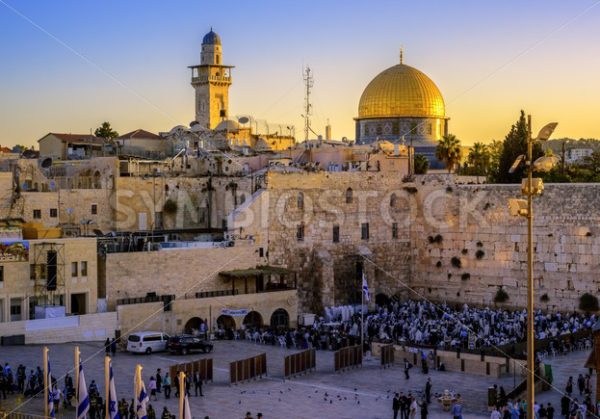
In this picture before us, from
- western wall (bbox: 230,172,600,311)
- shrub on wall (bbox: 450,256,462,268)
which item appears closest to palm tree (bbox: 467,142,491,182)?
western wall (bbox: 230,172,600,311)

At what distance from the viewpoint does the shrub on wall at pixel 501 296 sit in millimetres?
43500

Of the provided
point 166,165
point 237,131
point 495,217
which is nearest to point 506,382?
point 495,217

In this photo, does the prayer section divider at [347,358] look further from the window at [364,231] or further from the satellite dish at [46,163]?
the satellite dish at [46,163]

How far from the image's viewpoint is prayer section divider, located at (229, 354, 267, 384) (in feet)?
91.1

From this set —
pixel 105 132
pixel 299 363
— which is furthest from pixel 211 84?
pixel 299 363

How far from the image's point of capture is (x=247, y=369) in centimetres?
2823

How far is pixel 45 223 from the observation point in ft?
132

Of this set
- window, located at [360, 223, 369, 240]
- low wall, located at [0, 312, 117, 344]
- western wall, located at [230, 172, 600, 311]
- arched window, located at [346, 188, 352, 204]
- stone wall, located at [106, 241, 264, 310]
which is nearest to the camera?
low wall, located at [0, 312, 117, 344]

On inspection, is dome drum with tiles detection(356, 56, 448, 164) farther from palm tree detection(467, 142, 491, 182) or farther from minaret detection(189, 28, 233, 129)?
minaret detection(189, 28, 233, 129)

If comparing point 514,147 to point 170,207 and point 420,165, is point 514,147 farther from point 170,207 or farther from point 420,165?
point 170,207

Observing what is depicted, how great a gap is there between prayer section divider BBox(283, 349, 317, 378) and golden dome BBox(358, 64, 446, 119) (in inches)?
1391

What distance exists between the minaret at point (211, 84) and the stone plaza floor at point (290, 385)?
4123 centimetres

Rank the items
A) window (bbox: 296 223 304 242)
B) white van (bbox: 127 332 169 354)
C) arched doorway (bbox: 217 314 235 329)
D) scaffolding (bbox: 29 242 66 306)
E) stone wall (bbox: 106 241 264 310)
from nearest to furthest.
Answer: white van (bbox: 127 332 169 354), scaffolding (bbox: 29 242 66 306), stone wall (bbox: 106 241 264 310), arched doorway (bbox: 217 314 235 329), window (bbox: 296 223 304 242)

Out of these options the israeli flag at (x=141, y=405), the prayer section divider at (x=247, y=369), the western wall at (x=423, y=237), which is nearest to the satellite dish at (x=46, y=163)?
the western wall at (x=423, y=237)
